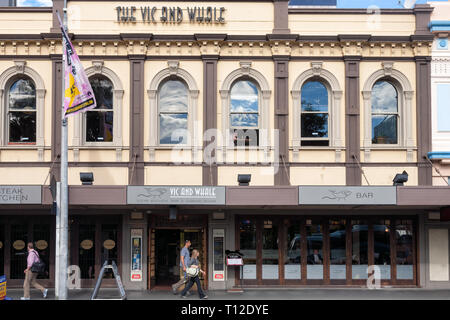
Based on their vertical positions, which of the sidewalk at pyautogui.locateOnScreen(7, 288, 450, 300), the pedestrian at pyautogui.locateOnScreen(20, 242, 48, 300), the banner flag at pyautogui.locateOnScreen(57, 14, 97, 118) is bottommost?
the sidewalk at pyautogui.locateOnScreen(7, 288, 450, 300)

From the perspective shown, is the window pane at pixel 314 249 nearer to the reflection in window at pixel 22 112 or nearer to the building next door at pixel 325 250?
the building next door at pixel 325 250

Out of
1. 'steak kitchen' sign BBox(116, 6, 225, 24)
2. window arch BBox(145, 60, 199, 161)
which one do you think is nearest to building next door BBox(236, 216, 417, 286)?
window arch BBox(145, 60, 199, 161)

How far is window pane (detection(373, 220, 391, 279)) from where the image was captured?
15961mm

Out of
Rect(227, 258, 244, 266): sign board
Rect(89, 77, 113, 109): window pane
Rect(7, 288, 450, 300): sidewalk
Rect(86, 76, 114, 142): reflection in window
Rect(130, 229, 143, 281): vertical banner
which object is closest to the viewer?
Rect(7, 288, 450, 300): sidewalk

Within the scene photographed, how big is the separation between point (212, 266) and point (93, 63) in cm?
777

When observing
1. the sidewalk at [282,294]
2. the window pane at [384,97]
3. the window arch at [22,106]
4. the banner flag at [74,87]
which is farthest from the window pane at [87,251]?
the window pane at [384,97]

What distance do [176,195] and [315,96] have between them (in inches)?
240

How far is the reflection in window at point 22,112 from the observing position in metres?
15.8

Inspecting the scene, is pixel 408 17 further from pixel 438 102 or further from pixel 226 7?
pixel 226 7

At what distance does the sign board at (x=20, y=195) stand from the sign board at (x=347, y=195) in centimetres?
764

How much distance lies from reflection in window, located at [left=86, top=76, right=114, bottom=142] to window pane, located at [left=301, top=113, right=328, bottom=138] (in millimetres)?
6515

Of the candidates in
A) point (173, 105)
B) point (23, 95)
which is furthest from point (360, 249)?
point (23, 95)

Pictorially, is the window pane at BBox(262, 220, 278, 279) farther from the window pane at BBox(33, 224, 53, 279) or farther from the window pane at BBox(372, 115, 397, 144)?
the window pane at BBox(33, 224, 53, 279)

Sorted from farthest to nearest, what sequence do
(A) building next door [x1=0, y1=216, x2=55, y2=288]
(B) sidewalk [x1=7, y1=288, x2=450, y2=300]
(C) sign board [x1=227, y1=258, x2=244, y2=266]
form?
(A) building next door [x1=0, y1=216, x2=55, y2=288] < (C) sign board [x1=227, y1=258, x2=244, y2=266] < (B) sidewalk [x1=7, y1=288, x2=450, y2=300]
